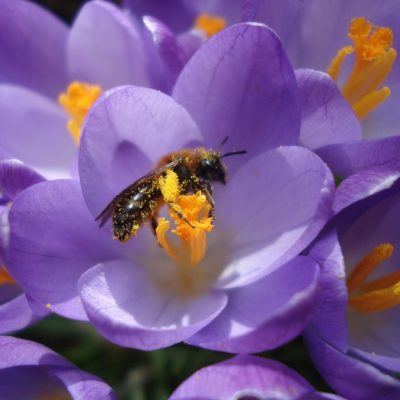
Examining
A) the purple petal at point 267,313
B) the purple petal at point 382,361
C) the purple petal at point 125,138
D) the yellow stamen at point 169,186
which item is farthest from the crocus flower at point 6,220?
the purple petal at point 382,361

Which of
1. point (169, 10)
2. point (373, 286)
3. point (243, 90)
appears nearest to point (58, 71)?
point (169, 10)

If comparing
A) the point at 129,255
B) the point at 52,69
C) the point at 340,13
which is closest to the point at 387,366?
the point at 129,255

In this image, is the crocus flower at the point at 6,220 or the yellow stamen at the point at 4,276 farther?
the yellow stamen at the point at 4,276

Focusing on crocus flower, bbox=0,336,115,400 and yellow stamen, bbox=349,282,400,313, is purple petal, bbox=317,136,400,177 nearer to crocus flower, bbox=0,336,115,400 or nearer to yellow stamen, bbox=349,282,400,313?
yellow stamen, bbox=349,282,400,313

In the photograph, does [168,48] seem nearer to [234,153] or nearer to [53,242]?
[234,153]

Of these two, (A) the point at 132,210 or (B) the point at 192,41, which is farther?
(B) the point at 192,41

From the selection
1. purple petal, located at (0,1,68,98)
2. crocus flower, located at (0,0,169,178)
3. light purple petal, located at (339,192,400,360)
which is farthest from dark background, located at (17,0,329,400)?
purple petal, located at (0,1,68,98)

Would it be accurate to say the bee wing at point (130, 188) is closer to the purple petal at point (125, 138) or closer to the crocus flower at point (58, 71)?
the purple petal at point (125, 138)

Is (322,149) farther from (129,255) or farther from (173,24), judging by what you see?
(173,24)
